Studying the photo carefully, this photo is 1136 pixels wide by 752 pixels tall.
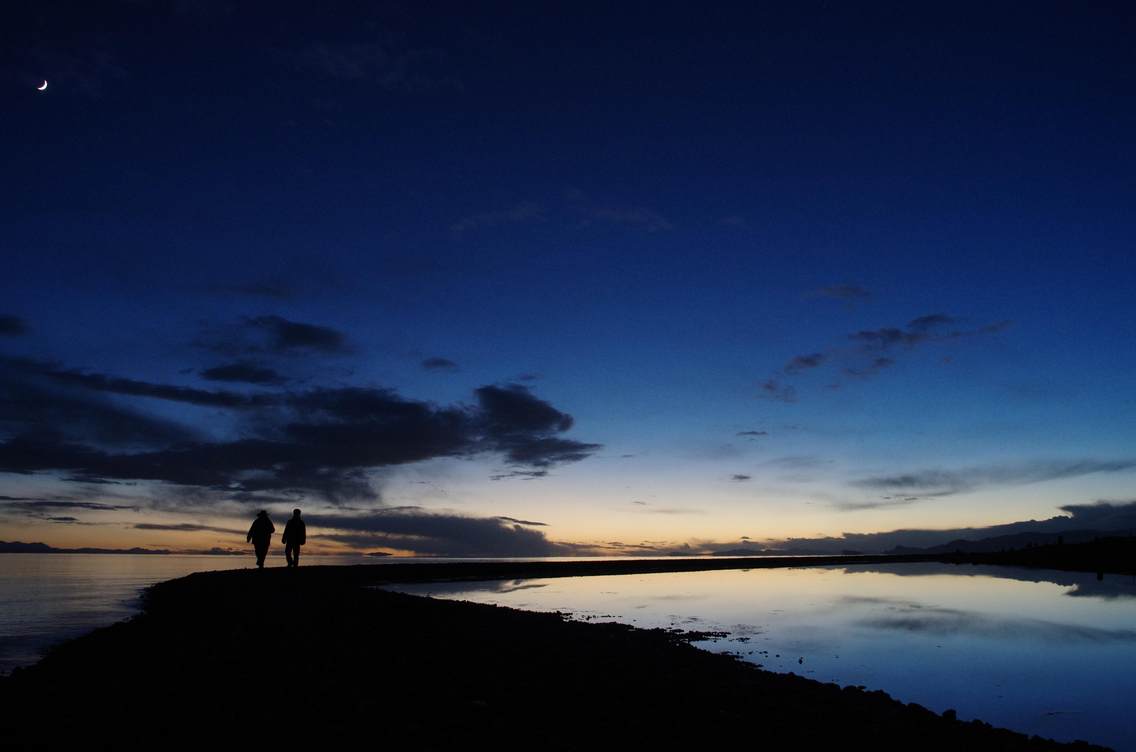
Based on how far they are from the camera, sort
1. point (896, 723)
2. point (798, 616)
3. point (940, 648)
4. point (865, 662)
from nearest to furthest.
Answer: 1. point (896, 723)
2. point (865, 662)
3. point (940, 648)
4. point (798, 616)

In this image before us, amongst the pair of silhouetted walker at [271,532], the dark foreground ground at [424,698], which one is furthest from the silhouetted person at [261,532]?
the dark foreground ground at [424,698]

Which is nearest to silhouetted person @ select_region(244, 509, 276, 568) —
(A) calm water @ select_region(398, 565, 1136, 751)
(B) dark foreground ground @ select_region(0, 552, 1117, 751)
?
(A) calm water @ select_region(398, 565, 1136, 751)

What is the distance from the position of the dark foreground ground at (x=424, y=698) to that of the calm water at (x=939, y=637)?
4.36m

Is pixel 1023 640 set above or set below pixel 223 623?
below

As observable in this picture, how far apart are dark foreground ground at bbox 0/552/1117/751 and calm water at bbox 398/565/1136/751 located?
436 centimetres

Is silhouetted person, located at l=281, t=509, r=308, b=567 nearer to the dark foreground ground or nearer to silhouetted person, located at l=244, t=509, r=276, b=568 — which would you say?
silhouetted person, located at l=244, t=509, r=276, b=568

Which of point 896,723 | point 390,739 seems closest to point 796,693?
point 896,723

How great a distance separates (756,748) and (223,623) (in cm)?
1568

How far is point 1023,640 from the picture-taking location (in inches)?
1025

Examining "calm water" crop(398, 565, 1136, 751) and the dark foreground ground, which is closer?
the dark foreground ground

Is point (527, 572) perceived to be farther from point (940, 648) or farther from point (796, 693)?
point (796, 693)

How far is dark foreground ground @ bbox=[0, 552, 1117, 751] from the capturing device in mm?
9125

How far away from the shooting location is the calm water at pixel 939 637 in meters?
16.4

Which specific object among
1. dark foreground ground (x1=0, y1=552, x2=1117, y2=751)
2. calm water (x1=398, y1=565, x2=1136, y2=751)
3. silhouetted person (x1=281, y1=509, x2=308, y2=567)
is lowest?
calm water (x1=398, y1=565, x2=1136, y2=751)
